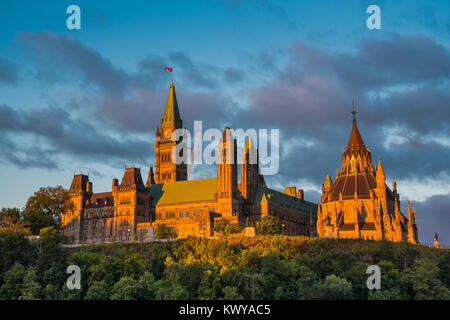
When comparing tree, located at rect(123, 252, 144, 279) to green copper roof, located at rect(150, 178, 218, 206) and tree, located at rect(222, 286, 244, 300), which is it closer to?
tree, located at rect(222, 286, 244, 300)

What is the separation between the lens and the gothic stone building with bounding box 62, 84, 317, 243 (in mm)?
154750

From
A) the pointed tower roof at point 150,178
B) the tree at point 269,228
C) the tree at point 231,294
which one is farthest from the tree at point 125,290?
the pointed tower roof at point 150,178

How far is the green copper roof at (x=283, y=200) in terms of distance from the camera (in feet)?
536

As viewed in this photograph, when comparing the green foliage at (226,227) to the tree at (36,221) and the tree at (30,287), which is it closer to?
the tree at (36,221)

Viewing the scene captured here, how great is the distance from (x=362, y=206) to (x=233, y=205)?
3044 centimetres

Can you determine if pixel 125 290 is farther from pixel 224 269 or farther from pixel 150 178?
pixel 150 178

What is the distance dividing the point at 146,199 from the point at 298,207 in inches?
1679

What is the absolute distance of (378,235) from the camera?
460 feet

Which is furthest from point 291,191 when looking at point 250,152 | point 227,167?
point 227,167

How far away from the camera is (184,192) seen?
A: 167375 mm
